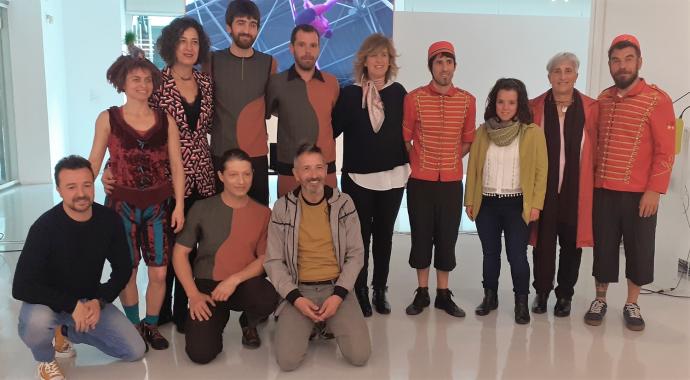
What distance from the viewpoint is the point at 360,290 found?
3.20 m

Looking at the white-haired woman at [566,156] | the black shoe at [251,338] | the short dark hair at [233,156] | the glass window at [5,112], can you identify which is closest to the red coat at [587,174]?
the white-haired woman at [566,156]

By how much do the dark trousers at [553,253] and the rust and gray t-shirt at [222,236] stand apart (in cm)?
154

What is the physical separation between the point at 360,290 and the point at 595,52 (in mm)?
3125

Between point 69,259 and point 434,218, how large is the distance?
1.82 metres

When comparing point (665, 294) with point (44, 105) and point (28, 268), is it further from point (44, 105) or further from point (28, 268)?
point (44, 105)

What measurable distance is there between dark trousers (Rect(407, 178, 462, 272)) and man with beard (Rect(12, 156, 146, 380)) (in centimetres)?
150

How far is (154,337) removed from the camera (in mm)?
2752

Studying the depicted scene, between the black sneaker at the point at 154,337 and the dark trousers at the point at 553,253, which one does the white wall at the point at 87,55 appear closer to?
the black sneaker at the point at 154,337

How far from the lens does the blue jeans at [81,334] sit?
2.33m

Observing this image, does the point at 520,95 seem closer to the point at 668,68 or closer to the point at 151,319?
the point at 668,68

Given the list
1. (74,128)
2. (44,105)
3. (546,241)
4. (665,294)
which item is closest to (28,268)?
(546,241)

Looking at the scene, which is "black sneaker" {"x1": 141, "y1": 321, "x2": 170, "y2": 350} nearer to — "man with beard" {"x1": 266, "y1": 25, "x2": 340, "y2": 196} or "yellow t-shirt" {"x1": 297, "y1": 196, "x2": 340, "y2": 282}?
"yellow t-shirt" {"x1": 297, "y1": 196, "x2": 340, "y2": 282}

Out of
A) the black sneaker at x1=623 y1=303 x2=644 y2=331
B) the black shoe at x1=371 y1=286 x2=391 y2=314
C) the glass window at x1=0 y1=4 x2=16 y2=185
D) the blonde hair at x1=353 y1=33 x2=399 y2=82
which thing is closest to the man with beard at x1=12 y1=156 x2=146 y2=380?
the black shoe at x1=371 y1=286 x2=391 y2=314

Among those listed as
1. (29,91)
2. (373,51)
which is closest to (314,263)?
(373,51)
